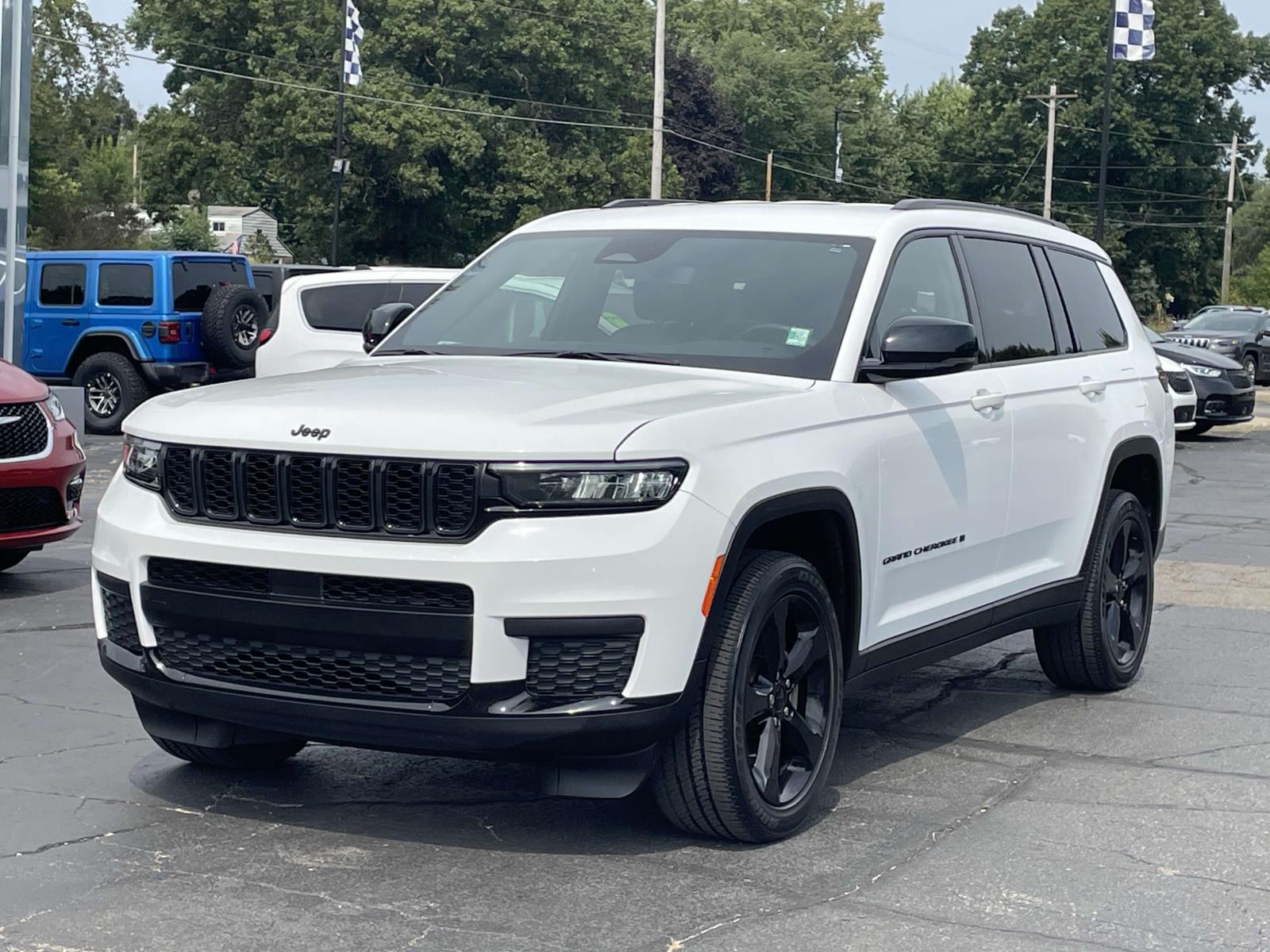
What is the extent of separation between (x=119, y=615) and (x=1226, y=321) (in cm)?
3107

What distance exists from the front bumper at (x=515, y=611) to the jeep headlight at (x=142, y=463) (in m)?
0.35

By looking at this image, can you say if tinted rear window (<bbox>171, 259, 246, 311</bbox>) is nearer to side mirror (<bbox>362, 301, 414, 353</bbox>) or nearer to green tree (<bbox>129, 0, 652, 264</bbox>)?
side mirror (<bbox>362, 301, 414, 353</bbox>)

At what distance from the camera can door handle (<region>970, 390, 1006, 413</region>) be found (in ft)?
19.6

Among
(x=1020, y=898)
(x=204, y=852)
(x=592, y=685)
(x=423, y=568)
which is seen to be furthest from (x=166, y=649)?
(x=1020, y=898)

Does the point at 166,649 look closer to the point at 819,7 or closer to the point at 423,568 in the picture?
the point at 423,568

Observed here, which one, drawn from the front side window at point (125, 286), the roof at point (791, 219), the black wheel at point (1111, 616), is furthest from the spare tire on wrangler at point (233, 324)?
the black wheel at point (1111, 616)

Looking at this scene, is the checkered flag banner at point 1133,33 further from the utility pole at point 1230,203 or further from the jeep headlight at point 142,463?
the jeep headlight at point 142,463

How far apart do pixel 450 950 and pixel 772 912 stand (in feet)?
2.67

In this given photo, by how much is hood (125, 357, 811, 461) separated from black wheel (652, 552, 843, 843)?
1.79 ft

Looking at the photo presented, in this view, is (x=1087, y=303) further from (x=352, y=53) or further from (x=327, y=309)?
(x=352, y=53)

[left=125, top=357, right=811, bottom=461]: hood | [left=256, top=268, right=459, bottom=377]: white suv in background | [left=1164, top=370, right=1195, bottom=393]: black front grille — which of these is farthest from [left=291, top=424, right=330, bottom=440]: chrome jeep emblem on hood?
[left=1164, top=370, right=1195, bottom=393]: black front grille

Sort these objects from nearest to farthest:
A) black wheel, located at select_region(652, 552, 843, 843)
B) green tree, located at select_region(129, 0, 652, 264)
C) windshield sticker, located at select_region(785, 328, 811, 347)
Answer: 1. black wheel, located at select_region(652, 552, 843, 843)
2. windshield sticker, located at select_region(785, 328, 811, 347)
3. green tree, located at select_region(129, 0, 652, 264)

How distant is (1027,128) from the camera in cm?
7656

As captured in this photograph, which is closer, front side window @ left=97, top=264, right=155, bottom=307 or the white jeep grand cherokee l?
the white jeep grand cherokee l
